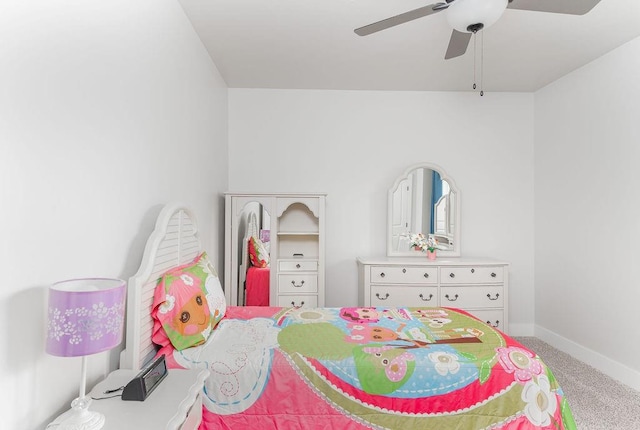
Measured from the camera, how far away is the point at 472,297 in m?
3.47

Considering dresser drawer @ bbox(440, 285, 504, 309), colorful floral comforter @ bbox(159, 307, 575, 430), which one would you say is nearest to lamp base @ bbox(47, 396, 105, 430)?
colorful floral comforter @ bbox(159, 307, 575, 430)

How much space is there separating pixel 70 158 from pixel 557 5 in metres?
2.24

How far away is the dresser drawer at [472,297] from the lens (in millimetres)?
3459

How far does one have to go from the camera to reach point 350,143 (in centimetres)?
392

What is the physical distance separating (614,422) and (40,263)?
3.15 metres

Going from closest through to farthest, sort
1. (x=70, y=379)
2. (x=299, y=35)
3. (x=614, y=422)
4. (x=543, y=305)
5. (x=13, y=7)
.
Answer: (x=13, y=7) → (x=70, y=379) → (x=614, y=422) → (x=299, y=35) → (x=543, y=305)

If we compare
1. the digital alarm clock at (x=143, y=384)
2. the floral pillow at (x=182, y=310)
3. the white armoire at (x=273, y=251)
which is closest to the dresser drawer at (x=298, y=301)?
the white armoire at (x=273, y=251)

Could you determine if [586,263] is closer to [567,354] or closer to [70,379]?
[567,354]

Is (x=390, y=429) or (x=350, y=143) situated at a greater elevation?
(x=350, y=143)

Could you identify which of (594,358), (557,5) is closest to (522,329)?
(594,358)

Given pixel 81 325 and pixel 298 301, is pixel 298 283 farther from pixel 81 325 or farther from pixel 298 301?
pixel 81 325

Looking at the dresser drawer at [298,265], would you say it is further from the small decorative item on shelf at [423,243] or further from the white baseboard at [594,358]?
the white baseboard at [594,358]

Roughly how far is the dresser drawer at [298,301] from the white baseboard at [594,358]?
2.41 metres

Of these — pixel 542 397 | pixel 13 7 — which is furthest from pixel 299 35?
pixel 542 397
